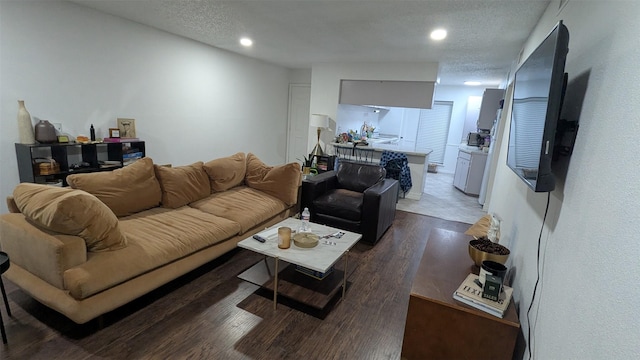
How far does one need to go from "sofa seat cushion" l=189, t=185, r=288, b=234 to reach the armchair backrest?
99 centimetres

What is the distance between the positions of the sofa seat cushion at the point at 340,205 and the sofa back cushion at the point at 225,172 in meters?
1.00

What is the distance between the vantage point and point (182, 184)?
3.05 m

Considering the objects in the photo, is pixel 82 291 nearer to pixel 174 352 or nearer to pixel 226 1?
pixel 174 352

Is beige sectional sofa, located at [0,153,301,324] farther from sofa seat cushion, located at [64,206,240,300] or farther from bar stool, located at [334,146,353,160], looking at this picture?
bar stool, located at [334,146,353,160]

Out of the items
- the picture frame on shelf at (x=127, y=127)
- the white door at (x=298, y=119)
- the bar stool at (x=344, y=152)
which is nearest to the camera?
the picture frame on shelf at (x=127, y=127)

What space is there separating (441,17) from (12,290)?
169 inches

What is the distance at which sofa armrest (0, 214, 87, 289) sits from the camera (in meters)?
1.76

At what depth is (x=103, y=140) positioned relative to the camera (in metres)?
3.75

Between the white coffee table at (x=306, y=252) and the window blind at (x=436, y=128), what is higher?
the window blind at (x=436, y=128)

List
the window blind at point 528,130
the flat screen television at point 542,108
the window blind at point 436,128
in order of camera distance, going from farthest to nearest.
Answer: the window blind at point 436,128 → the window blind at point 528,130 → the flat screen television at point 542,108

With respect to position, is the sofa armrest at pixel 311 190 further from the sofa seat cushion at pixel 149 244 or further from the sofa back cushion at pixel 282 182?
the sofa seat cushion at pixel 149 244

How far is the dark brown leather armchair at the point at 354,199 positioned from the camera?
11.3 feet

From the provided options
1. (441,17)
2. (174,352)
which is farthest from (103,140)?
(441,17)

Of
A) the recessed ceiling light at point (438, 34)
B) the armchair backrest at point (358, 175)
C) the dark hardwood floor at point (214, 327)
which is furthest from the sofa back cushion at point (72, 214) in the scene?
the recessed ceiling light at point (438, 34)
